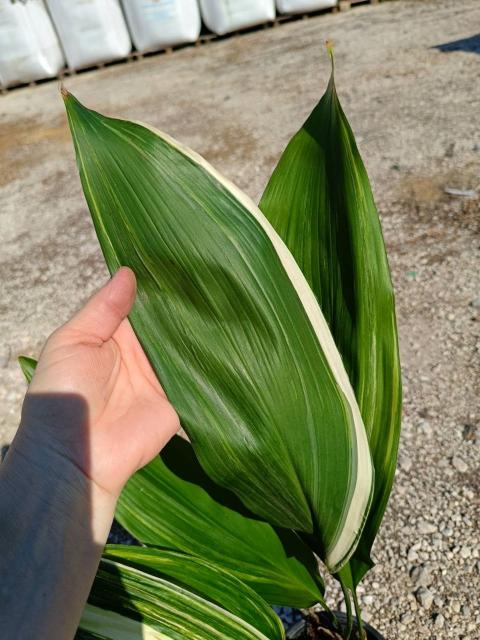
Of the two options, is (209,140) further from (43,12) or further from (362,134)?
(43,12)

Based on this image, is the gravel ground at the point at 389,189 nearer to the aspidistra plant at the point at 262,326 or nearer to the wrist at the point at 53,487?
the aspidistra plant at the point at 262,326

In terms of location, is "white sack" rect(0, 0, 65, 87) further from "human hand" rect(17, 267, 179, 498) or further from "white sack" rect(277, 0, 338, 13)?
"human hand" rect(17, 267, 179, 498)

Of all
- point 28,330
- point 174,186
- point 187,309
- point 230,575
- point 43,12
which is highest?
point 43,12

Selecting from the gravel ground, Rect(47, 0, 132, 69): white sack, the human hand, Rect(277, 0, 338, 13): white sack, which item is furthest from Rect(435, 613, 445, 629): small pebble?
Rect(47, 0, 132, 69): white sack

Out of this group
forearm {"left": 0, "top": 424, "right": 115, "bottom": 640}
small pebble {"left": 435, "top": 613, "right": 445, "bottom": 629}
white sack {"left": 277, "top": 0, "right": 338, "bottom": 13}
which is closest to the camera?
forearm {"left": 0, "top": 424, "right": 115, "bottom": 640}

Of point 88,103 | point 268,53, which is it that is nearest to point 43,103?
point 88,103

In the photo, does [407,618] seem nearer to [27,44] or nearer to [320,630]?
[320,630]

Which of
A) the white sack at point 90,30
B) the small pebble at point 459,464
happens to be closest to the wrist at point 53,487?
the small pebble at point 459,464
